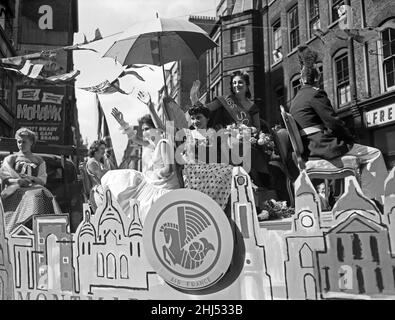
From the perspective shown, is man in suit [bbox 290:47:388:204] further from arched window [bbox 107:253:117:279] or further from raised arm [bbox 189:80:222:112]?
arched window [bbox 107:253:117:279]

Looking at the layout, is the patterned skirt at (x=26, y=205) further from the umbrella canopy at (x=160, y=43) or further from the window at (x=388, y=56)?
the window at (x=388, y=56)

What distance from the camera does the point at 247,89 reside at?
111 inches

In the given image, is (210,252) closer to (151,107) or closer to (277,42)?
(151,107)

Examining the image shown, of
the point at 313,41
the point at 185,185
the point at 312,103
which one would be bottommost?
the point at 185,185

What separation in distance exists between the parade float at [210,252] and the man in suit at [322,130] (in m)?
0.17

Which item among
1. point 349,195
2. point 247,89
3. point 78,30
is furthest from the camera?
point 78,30

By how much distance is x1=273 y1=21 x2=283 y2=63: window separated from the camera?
9.16 feet

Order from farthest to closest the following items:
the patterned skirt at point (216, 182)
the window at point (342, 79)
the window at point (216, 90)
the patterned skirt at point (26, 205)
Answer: the patterned skirt at point (26, 205), the window at point (216, 90), the patterned skirt at point (216, 182), the window at point (342, 79)

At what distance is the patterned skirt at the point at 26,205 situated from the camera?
10.7 feet

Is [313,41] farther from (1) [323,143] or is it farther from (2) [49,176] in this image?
(2) [49,176]

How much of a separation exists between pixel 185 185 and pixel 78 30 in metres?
1.58

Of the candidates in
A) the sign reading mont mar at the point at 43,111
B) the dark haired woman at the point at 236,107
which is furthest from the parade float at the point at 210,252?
the sign reading mont mar at the point at 43,111

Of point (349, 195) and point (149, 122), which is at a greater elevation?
point (149, 122)

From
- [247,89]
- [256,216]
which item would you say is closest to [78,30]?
[247,89]
